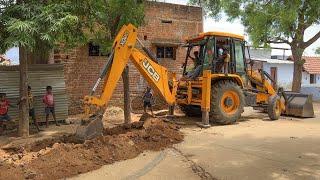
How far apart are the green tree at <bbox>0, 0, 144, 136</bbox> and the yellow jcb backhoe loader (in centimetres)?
124

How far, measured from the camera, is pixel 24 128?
11406 millimetres

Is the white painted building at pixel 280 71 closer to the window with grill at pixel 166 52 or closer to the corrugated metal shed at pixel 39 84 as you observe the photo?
the window with grill at pixel 166 52

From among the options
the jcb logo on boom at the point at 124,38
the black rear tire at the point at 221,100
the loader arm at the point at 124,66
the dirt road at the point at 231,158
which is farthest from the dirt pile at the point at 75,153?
the black rear tire at the point at 221,100

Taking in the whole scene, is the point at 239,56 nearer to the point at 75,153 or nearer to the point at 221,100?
the point at 221,100

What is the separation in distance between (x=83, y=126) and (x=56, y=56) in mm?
7757

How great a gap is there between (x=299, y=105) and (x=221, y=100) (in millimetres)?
3973

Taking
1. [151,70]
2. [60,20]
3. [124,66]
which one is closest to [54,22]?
[60,20]

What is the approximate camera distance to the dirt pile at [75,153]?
711cm

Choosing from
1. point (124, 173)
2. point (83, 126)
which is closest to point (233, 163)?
point (124, 173)

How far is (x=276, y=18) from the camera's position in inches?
788

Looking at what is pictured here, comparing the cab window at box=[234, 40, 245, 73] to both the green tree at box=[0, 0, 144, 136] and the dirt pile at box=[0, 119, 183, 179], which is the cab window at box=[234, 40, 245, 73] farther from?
the dirt pile at box=[0, 119, 183, 179]

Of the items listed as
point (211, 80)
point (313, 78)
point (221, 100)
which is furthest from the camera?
point (313, 78)

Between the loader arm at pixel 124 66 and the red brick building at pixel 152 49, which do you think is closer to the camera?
the loader arm at pixel 124 66

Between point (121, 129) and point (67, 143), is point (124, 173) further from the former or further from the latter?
point (121, 129)
